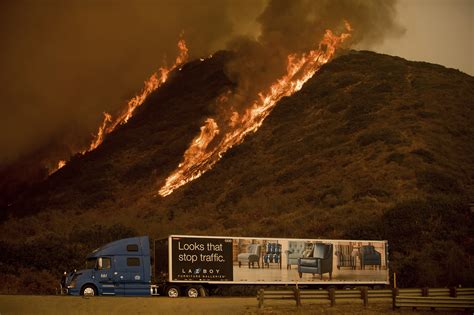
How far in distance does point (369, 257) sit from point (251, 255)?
9557 millimetres

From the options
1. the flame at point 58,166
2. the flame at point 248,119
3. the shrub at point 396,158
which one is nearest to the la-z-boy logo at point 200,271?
the shrub at point 396,158

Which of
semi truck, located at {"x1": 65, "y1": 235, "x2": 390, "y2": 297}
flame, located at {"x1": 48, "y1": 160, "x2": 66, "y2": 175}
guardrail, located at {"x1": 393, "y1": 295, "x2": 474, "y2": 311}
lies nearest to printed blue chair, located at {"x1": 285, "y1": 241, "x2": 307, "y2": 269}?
semi truck, located at {"x1": 65, "y1": 235, "x2": 390, "y2": 297}

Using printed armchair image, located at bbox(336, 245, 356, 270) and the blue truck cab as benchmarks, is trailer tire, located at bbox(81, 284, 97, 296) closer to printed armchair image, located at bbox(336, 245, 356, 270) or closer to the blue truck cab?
the blue truck cab

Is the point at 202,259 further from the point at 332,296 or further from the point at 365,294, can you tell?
Result: the point at 365,294

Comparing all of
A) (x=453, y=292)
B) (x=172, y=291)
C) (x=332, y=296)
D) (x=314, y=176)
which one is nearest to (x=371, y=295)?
(x=332, y=296)

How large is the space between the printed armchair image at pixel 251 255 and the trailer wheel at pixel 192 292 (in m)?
3.51

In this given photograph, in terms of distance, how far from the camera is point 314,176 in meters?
84.4

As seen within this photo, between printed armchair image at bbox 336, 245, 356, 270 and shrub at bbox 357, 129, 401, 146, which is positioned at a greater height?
shrub at bbox 357, 129, 401, 146

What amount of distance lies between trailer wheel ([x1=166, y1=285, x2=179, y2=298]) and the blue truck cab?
3.84 feet

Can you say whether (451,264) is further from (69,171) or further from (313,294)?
(69,171)

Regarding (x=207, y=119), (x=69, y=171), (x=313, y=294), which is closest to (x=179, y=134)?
(x=207, y=119)

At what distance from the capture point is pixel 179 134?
110 m

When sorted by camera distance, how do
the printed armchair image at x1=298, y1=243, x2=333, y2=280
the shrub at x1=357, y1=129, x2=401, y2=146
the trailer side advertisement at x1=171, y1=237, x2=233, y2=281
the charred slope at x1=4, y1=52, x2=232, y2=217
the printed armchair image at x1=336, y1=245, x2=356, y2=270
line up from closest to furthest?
the trailer side advertisement at x1=171, y1=237, x2=233, y2=281 < the printed armchair image at x1=298, y1=243, x2=333, y2=280 < the printed armchair image at x1=336, y1=245, x2=356, y2=270 < the shrub at x1=357, y1=129, x2=401, y2=146 < the charred slope at x1=4, y1=52, x2=232, y2=217

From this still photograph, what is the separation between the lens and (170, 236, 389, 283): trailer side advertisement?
140 feet
